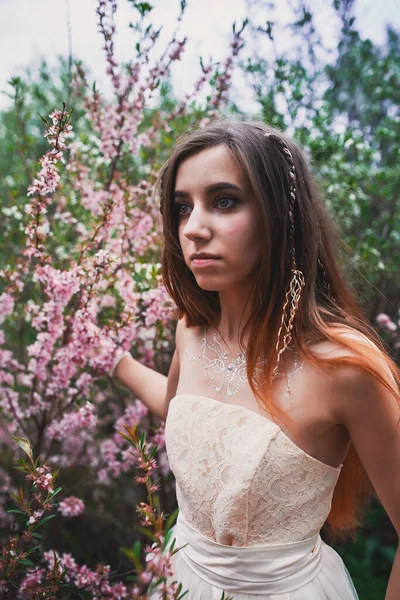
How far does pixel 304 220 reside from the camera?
4.29ft

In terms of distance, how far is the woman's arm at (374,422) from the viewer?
1.14m

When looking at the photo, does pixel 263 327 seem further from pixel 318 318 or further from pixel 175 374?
pixel 175 374

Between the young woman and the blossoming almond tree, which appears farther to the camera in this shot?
the blossoming almond tree

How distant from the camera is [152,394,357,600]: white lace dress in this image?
3.92 feet

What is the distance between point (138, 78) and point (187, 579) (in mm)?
1955

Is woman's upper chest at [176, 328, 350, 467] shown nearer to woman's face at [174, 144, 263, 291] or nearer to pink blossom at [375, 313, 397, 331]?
woman's face at [174, 144, 263, 291]

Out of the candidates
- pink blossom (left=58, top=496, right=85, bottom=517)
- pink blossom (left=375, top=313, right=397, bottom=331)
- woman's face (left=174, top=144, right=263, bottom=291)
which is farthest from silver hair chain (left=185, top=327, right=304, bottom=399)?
pink blossom (left=375, top=313, right=397, bottom=331)

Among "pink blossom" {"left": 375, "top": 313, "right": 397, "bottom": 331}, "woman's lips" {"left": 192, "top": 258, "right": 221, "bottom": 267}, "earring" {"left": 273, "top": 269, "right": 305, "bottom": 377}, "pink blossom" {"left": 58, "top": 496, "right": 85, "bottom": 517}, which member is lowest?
"pink blossom" {"left": 58, "top": 496, "right": 85, "bottom": 517}

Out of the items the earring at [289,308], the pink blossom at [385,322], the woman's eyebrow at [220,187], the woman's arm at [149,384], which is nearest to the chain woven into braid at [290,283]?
the earring at [289,308]

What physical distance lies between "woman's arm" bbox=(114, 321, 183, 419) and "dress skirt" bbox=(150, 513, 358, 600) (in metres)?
0.51

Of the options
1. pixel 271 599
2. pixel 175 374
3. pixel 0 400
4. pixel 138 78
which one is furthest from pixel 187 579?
pixel 138 78

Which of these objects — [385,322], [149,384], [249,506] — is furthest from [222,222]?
[385,322]

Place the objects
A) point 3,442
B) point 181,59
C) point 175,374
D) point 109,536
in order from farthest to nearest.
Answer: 1. point 3,442
2. point 109,536
3. point 181,59
4. point 175,374

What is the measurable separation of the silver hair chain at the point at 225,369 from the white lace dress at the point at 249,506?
0.23 feet
